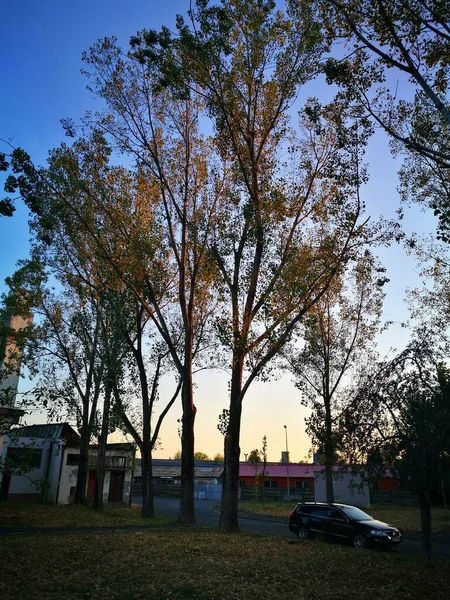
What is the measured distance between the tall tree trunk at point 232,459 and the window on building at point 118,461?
2589 cm

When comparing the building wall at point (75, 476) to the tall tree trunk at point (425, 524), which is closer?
the tall tree trunk at point (425, 524)

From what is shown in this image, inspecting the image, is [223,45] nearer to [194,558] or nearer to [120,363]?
[120,363]

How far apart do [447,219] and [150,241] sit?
1088cm

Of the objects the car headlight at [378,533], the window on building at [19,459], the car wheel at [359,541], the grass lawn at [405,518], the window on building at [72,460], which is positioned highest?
the window on building at [72,460]

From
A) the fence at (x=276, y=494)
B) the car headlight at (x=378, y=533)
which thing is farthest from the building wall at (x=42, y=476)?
the fence at (x=276, y=494)

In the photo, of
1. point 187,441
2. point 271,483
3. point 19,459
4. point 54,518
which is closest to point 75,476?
point 54,518

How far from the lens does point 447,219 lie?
1103 cm

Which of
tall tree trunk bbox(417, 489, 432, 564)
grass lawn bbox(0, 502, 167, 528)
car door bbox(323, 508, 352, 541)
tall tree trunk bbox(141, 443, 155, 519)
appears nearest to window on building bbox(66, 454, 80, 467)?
grass lawn bbox(0, 502, 167, 528)

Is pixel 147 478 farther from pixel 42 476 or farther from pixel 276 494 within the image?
pixel 276 494

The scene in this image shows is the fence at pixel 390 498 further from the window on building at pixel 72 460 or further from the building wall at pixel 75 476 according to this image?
the window on building at pixel 72 460

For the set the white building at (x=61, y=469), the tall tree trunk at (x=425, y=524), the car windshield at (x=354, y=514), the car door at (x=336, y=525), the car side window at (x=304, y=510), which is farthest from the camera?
the white building at (x=61, y=469)

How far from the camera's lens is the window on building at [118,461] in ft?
133

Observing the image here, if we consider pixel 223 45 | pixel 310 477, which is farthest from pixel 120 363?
pixel 310 477

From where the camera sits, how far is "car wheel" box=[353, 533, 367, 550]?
17.6 meters
